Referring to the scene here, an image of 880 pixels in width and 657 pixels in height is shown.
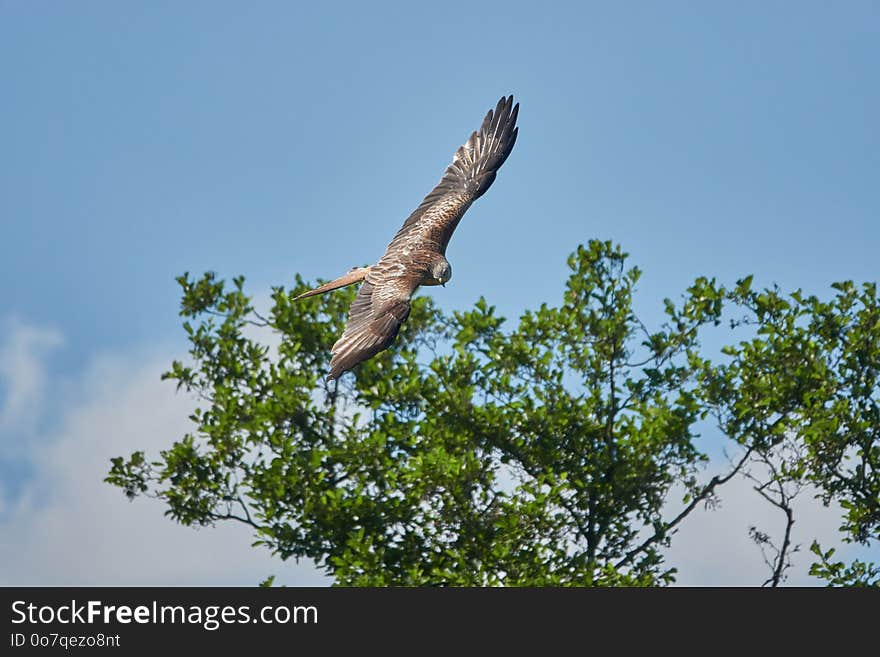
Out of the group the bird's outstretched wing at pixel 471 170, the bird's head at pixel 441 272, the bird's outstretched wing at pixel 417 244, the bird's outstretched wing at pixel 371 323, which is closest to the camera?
the bird's outstretched wing at pixel 371 323

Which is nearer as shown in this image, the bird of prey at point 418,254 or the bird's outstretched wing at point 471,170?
the bird of prey at point 418,254

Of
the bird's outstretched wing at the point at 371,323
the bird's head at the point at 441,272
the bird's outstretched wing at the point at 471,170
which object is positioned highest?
the bird's outstretched wing at the point at 471,170

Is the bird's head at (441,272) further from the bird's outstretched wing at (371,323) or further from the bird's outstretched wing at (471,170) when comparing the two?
the bird's outstretched wing at (471,170)

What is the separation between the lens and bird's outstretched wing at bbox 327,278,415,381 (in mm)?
14367

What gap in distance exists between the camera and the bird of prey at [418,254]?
14.7 metres

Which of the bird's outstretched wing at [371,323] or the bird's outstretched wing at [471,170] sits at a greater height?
the bird's outstretched wing at [471,170]

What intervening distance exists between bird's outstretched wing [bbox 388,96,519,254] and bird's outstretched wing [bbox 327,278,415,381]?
2337 mm

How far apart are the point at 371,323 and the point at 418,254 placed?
2208mm

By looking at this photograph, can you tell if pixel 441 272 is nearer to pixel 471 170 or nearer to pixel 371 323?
pixel 371 323

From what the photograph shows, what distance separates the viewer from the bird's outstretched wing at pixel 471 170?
59.7 feet

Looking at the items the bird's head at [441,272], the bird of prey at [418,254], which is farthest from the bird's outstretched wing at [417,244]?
the bird's head at [441,272]

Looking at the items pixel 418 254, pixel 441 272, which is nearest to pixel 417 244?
pixel 418 254

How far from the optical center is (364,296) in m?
15.7

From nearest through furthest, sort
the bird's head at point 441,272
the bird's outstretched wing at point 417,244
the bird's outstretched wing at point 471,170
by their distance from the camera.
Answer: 1. the bird's outstretched wing at point 417,244
2. the bird's head at point 441,272
3. the bird's outstretched wing at point 471,170
